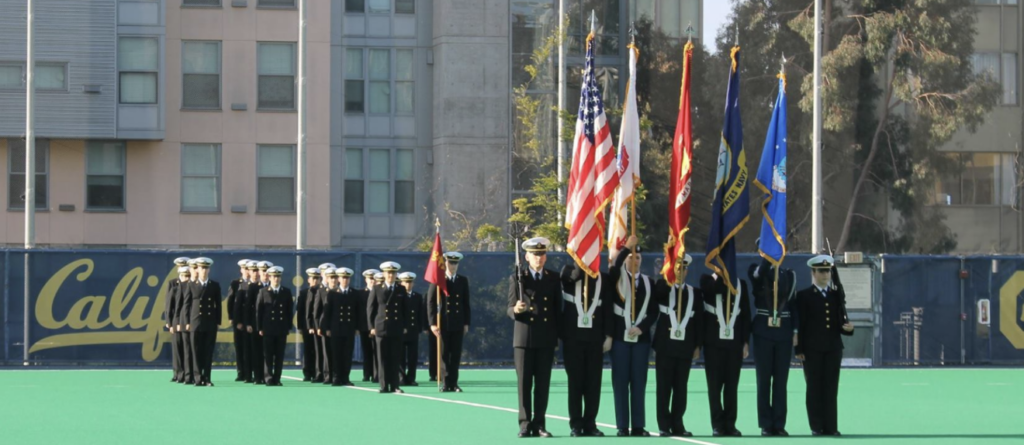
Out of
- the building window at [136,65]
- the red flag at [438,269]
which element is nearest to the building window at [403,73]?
the building window at [136,65]

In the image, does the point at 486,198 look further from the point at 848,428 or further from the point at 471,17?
the point at 848,428

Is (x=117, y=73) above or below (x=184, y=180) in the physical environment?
above

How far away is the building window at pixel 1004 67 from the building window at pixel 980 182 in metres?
1.84

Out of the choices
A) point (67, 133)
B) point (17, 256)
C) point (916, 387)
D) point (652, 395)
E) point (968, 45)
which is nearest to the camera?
point (652, 395)

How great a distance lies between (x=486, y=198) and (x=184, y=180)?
26.2 ft

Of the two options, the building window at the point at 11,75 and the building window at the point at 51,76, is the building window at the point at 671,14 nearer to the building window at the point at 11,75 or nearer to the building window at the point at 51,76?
the building window at the point at 51,76

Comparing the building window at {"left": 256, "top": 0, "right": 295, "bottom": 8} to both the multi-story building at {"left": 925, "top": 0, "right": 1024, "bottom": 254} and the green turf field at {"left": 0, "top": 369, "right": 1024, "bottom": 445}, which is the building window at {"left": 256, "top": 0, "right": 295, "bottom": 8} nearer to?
the green turf field at {"left": 0, "top": 369, "right": 1024, "bottom": 445}

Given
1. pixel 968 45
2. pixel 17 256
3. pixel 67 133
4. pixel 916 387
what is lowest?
pixel 916 387

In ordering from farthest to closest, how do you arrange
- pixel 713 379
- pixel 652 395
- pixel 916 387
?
pixel 916 387
pixel 652 395
pixel 713 379

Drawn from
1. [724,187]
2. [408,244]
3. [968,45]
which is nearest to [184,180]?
[408,244]

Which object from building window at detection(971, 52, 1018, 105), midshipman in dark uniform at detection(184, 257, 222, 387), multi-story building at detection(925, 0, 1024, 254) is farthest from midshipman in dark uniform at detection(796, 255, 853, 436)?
building window at detection(971, 52, 1018, 105)

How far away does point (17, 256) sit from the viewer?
28.0 meters

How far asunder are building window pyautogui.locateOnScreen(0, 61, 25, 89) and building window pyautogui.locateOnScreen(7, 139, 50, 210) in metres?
1.53

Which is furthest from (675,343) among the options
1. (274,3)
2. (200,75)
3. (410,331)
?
(274,3)
